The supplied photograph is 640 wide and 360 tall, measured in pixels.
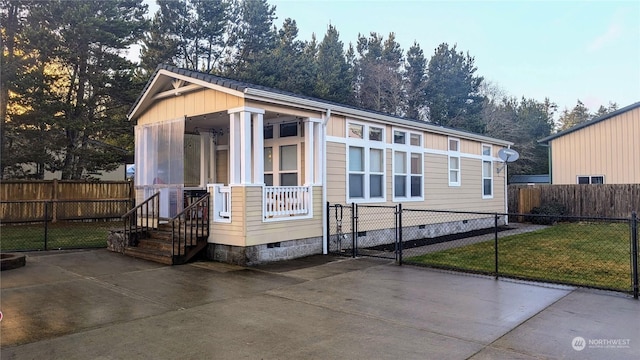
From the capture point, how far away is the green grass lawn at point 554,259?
6914 mm

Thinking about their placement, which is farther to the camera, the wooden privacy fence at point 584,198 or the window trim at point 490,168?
the wooden privacy fence at point 584,198

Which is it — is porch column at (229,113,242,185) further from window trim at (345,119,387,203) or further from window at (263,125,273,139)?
window trim at (345,119,387,203)

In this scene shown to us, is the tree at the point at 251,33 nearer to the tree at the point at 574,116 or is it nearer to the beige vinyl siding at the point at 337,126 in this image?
the beige vinyl siding at the point at 337,126

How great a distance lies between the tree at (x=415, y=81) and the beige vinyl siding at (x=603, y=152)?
11478 millimetres

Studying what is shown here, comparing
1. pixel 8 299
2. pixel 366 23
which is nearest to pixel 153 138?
pixel 8 299

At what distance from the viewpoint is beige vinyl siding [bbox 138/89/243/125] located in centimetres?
819

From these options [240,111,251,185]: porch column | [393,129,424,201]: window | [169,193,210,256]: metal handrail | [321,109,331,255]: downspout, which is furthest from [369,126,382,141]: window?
[169,193,210,256]: metal handrail

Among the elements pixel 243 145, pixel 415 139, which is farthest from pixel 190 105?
pixel 415 139

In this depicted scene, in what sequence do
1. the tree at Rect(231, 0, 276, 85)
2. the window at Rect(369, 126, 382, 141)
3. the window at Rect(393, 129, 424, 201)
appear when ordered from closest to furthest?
the window at Rect(369, 126, 382, 141), the window at Rect(393, 129, 424, 201), the tree at Rect(231, 0, 276, 85)

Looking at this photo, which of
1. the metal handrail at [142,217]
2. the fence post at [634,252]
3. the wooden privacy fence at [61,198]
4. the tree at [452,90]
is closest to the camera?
the fence post at [634,252]

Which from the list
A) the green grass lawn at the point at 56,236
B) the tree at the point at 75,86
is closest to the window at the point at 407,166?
the green grass lawn at the point at 56,236

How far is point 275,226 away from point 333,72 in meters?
21.1

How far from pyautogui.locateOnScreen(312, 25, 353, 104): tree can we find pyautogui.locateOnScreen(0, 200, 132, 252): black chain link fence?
14.3 m

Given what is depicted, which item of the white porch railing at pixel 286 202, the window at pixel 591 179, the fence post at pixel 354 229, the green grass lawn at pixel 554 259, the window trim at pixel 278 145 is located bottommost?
the green grass lawn at pixel 554 259
